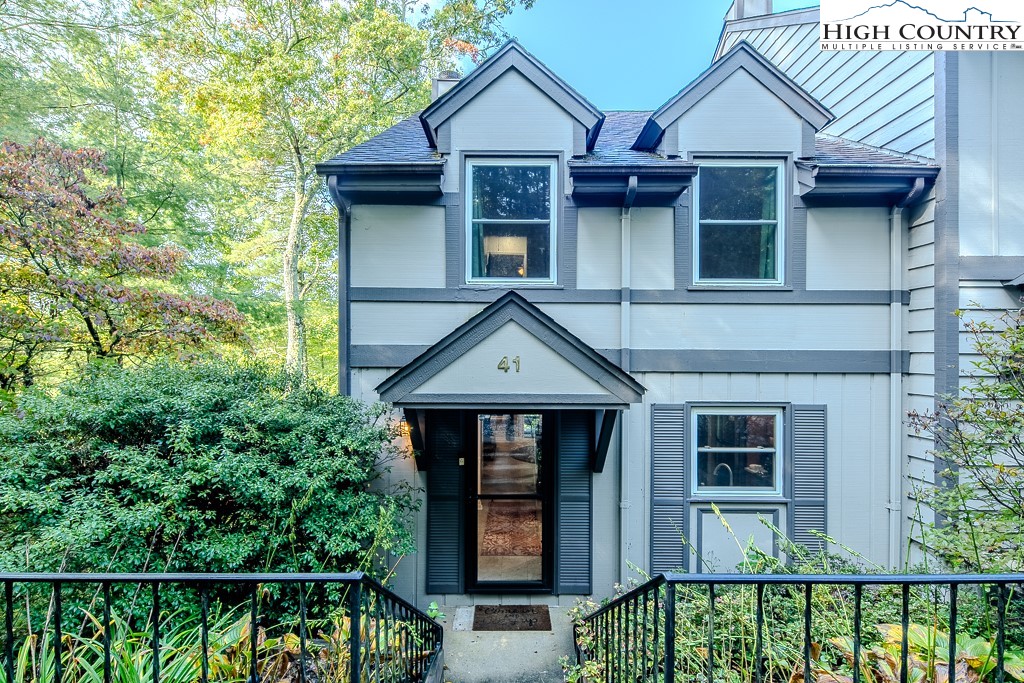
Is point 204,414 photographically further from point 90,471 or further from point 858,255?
point 858,255

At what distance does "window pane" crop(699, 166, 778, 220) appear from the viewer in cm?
511

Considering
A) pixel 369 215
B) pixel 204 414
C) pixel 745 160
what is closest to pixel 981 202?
pixel 745 160

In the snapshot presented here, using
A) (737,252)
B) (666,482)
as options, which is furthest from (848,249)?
(666,482)

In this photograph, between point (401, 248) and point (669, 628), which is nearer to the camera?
point (669, 628)

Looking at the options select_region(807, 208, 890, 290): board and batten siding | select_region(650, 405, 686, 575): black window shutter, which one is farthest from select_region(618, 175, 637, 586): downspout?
select_region(807, 208, 890, 290): board and batten siding

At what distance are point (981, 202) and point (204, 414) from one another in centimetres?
768

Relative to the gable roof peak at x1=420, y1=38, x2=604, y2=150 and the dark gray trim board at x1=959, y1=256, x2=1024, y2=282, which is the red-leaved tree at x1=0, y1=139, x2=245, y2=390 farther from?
the dark gray trim board at x1=959, y1=256, x2=1024, y2=282

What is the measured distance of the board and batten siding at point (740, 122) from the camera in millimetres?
5012

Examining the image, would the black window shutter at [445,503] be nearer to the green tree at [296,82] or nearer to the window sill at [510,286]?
the window sill at [510,286]

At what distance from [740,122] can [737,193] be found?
754 mm

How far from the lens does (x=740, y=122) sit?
5.03 metres

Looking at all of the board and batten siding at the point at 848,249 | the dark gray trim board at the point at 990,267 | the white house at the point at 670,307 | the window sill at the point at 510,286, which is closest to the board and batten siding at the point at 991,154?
the dark gray trim board at the point at 990,267

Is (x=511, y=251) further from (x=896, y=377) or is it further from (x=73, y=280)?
(x=73, y=280)

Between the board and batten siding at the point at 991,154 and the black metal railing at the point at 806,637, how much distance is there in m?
3.32
